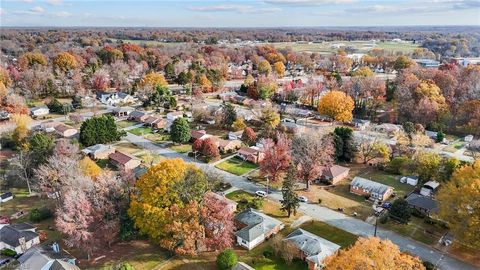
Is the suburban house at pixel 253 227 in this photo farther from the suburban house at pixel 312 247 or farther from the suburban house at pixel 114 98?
the suburban house at pixel 114 98

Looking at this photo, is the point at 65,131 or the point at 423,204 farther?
the point at 65,131

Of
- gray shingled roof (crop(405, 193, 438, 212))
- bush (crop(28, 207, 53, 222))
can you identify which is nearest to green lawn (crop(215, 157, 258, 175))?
gray shingled roof (crop(405, 193, 438, 212))

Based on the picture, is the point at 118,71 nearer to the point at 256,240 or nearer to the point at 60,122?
the point at 60,122

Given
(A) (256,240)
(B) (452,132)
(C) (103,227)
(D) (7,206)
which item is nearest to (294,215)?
(A) (256,240)

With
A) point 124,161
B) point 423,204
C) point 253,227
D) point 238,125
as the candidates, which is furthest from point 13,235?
point 423,204

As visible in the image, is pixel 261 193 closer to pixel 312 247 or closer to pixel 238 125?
pixel 312 247

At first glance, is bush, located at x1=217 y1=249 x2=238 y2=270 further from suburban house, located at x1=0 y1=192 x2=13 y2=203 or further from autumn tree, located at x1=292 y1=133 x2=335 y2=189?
suburban house, located at x1=0 y1=192 x2=13 y2=203

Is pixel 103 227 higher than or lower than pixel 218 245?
higher
